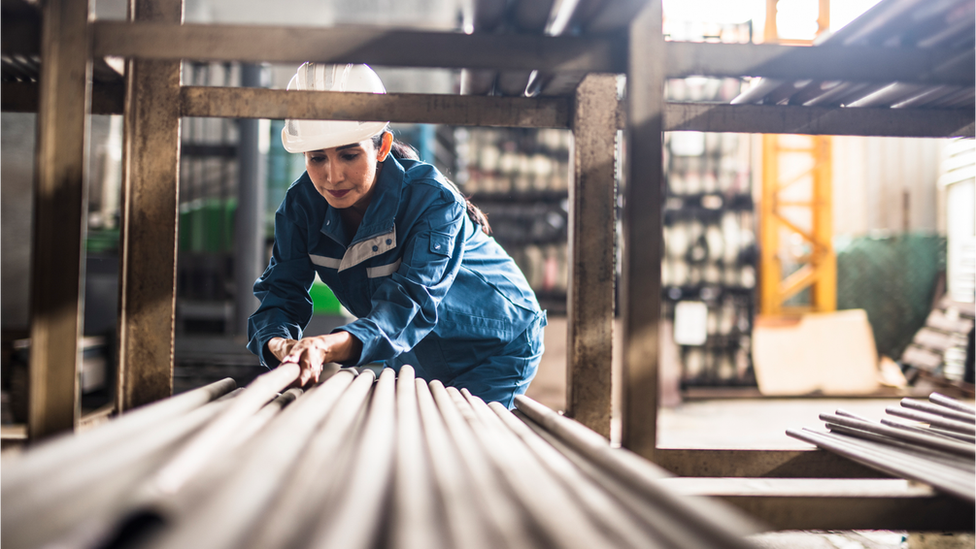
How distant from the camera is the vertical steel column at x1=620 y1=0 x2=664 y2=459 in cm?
128

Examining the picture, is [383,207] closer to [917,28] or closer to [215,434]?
[215,434]

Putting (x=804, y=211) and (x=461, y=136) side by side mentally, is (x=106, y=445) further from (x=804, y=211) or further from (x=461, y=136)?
(x=804, y=211)

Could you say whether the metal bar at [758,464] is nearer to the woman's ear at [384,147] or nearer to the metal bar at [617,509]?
the metal bar at [617,509]

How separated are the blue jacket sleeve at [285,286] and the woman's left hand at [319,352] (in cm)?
41

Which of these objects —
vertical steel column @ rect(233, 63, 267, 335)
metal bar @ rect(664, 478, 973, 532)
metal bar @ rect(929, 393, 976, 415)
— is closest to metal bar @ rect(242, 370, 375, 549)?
metal bar @ rect(664, 478, 973, 532)

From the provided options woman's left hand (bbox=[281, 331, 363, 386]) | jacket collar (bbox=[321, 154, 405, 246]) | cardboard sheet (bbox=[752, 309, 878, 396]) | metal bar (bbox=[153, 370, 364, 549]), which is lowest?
cardboard sheet (bbox=[752, 309, 878, 396])

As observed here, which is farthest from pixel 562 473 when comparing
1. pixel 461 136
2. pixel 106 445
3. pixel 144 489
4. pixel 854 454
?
pixel 461 136

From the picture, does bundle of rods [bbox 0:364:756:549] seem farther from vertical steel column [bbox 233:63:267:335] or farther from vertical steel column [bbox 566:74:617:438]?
vertical steel column [bbox 233:63:267:335]

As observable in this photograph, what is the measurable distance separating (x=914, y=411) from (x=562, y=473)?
1.43m

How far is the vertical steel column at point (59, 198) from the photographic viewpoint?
1.18 metres

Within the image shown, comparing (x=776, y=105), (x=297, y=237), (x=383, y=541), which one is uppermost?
(x=776, y=105)

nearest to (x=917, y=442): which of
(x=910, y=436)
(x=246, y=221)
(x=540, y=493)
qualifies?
(x=910, y=436)

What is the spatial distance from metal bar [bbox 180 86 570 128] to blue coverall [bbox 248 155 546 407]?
239 millimetres

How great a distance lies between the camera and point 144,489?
0.66 m
